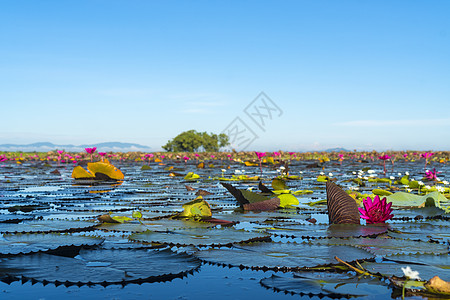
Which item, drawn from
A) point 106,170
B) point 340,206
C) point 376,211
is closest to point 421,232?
point 376,211

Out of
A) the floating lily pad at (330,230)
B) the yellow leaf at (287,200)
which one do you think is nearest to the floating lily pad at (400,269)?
the floating lily pad at (330,230)

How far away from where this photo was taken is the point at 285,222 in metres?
A: 3.14

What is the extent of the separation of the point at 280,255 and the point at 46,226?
173 centimetres

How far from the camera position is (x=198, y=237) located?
2461 mm

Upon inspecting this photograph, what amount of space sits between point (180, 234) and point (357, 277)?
1.22 m

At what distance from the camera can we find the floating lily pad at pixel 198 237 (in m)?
2.31

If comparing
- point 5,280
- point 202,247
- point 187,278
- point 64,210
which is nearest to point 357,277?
point 187,278

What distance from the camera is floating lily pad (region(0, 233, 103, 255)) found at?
210 centimetres

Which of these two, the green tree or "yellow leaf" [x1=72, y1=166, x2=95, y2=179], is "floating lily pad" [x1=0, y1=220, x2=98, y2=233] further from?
the green tree

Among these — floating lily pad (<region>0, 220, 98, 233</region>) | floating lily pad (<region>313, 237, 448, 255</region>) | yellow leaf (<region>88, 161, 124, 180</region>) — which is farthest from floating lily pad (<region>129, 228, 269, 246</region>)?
yellow leaf (<region>88, 161, 124, 180</region>)

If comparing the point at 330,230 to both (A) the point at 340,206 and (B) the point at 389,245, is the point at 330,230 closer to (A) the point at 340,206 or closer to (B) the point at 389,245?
(A) the point at 340,206

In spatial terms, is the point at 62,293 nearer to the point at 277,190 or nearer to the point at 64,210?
the point at 64,210

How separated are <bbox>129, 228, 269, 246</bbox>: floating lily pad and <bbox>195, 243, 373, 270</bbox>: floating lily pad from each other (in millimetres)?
154

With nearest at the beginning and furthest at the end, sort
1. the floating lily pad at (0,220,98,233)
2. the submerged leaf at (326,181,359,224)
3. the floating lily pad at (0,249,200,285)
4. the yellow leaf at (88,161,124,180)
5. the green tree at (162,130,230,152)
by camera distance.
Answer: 1. the floating lily pad at (0,249,200,285)
2. the floating lily pad at (0,220,98,233)
3. the submerged leaf at (326,181,359,224)
4. the yellow leaf at (88,161,124,180)
5. the green tree at (162,130,230,152)
